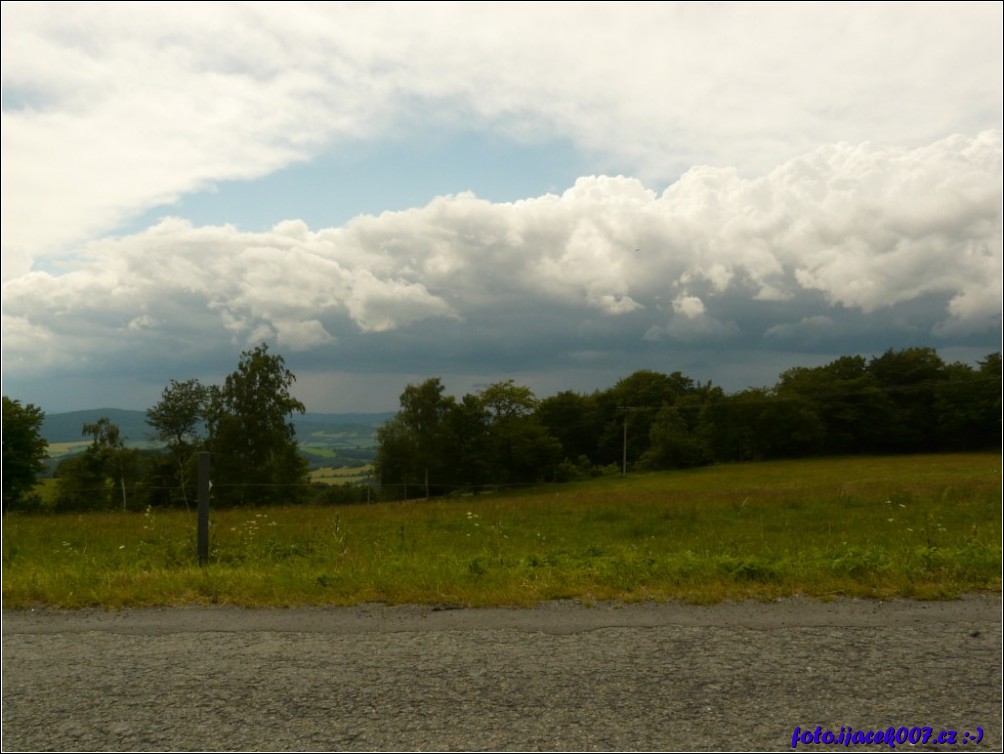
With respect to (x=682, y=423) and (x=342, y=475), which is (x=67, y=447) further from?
(x=682, y=423)

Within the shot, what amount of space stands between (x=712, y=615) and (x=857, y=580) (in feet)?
6.95

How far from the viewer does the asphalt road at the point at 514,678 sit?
439 cm

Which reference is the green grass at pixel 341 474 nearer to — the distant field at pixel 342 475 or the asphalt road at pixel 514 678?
the distant field at pixel 342 475

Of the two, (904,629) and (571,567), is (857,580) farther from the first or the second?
(571,567)

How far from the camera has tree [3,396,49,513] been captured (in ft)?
153

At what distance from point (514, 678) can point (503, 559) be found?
15.9 ft

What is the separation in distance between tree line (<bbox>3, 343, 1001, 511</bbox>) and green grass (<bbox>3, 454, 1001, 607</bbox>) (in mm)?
16270

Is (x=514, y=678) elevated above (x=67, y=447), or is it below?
below

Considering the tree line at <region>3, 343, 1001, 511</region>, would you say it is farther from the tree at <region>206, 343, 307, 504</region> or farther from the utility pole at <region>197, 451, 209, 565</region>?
the utility pole at <region>197, 451, 209, 565</region>

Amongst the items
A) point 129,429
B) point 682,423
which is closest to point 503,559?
point 129,429

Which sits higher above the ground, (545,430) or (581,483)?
(545,430)

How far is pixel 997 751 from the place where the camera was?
416cm

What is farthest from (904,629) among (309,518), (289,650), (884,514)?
(309,518)

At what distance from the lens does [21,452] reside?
47188mm
